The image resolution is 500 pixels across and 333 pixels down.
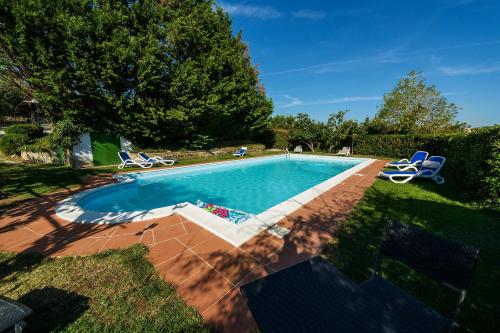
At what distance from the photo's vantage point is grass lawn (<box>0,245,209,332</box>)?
207cm

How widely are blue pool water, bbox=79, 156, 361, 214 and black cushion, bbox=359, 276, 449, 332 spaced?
17.7ft

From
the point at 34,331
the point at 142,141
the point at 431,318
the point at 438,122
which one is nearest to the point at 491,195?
the point at 431,318

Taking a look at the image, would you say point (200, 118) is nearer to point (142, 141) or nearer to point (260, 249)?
point (142, 141)

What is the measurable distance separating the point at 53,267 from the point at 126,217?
1736 millimetres

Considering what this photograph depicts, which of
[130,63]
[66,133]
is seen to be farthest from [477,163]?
[66,133]

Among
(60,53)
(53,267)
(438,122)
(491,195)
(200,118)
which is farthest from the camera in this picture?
(438,122)

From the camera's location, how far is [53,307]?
228 cm

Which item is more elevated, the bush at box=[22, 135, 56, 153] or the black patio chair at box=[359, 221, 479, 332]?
the black patio chair at box=[359, 221, 479, 332]

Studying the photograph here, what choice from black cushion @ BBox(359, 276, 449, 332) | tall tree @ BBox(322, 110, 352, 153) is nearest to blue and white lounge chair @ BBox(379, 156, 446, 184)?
black cushion @ BBox(359, 276, 449, 332)

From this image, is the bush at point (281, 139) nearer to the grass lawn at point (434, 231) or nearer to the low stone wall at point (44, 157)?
the grass lawn at point (434, 231)

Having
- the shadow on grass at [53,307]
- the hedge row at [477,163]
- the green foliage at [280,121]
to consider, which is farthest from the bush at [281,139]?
the shadow on grass at [53,307]

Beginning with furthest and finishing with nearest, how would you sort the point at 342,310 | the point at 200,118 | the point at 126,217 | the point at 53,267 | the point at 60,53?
the point at 200,118 → the point at 60,53 → the point at 126,217 → the point at 53,267 → the point at 342,310

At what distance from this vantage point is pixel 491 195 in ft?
17.2

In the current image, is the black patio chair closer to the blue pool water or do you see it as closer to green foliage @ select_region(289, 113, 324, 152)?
the blue pool water
